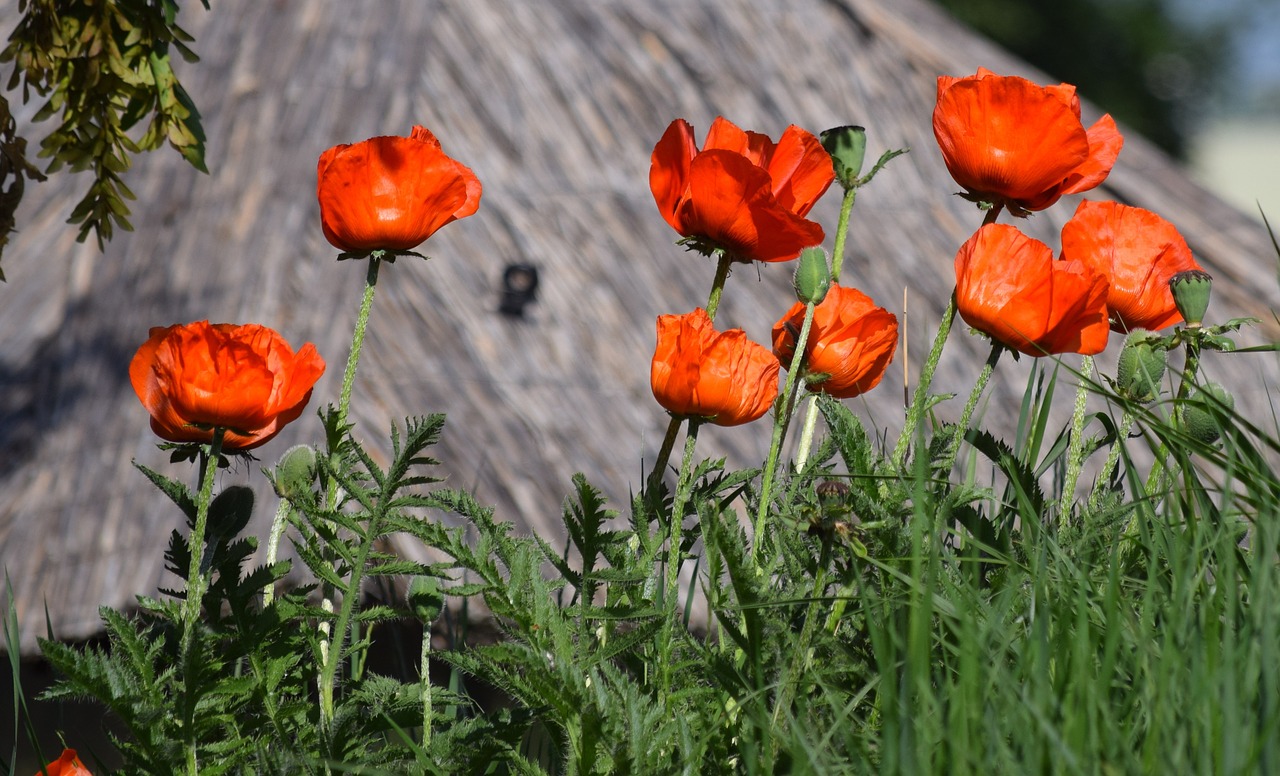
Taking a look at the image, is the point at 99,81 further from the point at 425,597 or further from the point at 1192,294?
the point at 1192,294

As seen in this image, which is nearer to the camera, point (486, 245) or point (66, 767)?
point (66, 767)

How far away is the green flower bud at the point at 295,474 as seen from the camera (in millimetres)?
1254

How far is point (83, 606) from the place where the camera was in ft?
9.43

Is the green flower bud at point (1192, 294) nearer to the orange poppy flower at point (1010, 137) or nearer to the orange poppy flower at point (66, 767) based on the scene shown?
the orange poppy flower at point (1010, 137)

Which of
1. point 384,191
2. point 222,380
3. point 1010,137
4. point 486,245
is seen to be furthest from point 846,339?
point 486,245

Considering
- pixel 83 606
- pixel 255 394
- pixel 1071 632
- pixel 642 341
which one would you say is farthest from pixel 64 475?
pixel 1071 632

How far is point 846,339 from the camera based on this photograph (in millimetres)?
1344

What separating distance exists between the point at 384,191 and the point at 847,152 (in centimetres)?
51

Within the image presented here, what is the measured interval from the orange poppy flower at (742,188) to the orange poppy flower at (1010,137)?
13 cm

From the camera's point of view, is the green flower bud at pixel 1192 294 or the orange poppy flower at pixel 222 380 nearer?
the orange poppy flower at pixel 222 380

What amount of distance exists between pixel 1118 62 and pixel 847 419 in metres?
23.5

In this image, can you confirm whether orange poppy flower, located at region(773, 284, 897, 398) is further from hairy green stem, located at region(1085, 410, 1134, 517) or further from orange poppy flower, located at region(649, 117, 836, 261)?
hairy green stem, located at region(1085, 410, 1134, 517)

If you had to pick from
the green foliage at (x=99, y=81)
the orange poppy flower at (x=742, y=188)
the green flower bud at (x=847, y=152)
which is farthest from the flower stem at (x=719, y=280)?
the green foliage at (x=99, y=81)

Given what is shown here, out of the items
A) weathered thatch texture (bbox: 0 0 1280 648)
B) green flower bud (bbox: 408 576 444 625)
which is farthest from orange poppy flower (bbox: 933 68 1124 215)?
weathered thatch texture (bbox: 0 0 1280 648)
